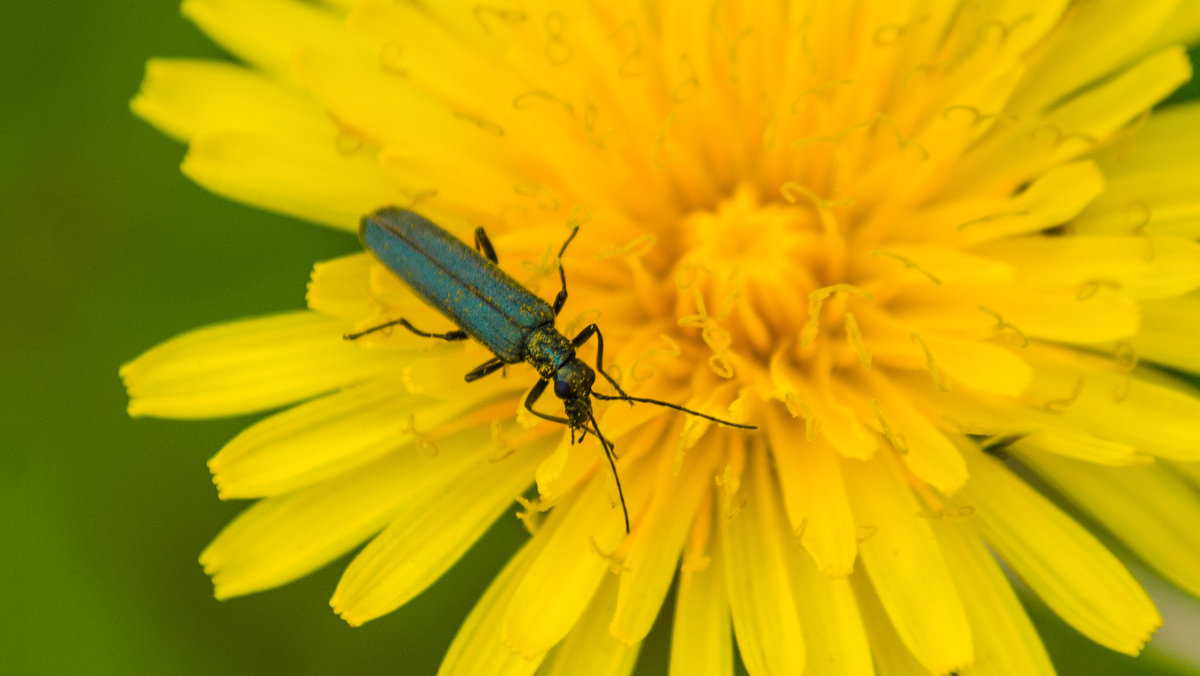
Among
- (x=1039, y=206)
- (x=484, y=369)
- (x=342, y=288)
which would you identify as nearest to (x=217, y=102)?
(x=342, y=288)

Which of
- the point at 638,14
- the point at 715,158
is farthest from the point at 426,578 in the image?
the point at 638,14

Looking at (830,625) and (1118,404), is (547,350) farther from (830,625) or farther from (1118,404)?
(1118,404)

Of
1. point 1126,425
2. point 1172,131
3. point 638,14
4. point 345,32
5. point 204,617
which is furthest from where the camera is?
point 204,617

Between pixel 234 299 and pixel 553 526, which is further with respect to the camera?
pixel 234 299

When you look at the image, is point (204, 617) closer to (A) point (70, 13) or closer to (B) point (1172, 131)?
(A) point (70, 13)

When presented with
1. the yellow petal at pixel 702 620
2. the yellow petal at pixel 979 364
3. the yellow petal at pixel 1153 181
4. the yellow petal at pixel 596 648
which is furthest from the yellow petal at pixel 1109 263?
the yellow petal at pixel 596 648

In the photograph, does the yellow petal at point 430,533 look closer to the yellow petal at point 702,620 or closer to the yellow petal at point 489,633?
the yellow petal at point 489,633
